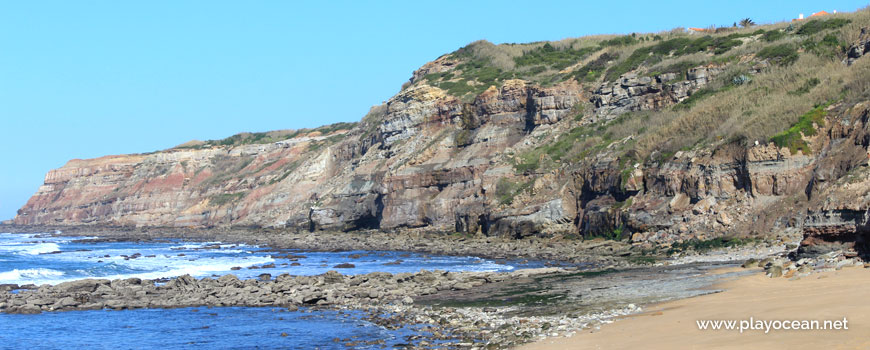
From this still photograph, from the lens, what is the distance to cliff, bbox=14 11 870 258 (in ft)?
119

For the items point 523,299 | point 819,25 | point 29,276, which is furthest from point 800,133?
point 29,276

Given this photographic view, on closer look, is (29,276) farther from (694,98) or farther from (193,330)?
(694,98)

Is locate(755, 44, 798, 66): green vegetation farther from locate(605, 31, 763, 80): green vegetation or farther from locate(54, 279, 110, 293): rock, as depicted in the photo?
locate(54, 279, 110, 293): rock

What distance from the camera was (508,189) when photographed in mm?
56188

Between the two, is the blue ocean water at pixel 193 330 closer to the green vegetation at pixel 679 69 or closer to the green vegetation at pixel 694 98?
the green vegetation at pixel 694 98

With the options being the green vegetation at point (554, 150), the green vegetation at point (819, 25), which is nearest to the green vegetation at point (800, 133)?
the green vegetation at point (554, 150)

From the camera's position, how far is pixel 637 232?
135 ft

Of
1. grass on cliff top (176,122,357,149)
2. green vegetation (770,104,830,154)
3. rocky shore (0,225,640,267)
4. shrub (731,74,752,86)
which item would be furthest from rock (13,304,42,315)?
grass on cliff top (176,122,357,149)

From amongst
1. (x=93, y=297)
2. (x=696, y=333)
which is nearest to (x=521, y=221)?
(x=93, y=297)

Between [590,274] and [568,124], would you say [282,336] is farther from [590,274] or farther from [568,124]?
[568,124]

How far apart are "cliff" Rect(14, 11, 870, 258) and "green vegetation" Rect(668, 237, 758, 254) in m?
1.24

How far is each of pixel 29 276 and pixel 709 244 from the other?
114ft

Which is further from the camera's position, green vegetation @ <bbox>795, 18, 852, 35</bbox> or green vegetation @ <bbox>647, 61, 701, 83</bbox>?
green vegetation @ <bbox>647, 61, 701, 83</bbox>

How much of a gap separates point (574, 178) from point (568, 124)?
43.6 ft
